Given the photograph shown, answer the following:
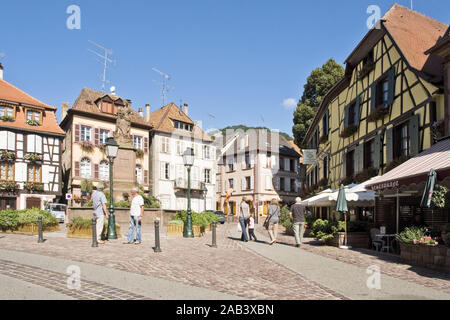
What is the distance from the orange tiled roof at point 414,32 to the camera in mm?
15711

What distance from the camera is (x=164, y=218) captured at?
24.5 meters

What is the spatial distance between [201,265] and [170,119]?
37673 mm

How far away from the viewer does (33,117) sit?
35906 millimetres

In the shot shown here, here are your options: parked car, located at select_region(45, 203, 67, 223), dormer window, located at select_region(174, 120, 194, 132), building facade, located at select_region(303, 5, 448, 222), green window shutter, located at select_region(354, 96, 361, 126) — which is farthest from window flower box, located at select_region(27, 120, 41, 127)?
green window shutter, located at select_region(354, 96, 361, 126)

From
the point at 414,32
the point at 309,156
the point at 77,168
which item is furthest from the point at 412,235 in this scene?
the point at 77,168

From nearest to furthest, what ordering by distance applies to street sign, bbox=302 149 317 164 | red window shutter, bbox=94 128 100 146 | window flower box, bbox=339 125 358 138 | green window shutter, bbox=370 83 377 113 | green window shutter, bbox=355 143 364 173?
1. green window shutter, bbox=370 83 377 113
2. green window shutter, bbox=355 143 364 173
3. window flower box, bbox=339 125 358 138
4. street sign, bbox=302 149 317 164
5. red window shutter, bbox=94 128 100 146

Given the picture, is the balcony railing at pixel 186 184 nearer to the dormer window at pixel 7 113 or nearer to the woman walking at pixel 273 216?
the dormer window at pixel 7 113

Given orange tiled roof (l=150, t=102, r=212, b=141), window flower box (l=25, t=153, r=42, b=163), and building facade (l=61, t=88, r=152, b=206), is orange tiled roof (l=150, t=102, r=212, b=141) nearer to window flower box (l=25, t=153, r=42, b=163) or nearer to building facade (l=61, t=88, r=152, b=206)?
building facade (l=61, t=88, r=152, b=206)

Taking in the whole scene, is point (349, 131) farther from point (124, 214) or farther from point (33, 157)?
point (33, 157)

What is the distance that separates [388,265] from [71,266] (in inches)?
274

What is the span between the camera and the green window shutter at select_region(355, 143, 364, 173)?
1958 centimetres

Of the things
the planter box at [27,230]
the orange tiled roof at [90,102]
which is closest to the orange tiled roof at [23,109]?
the orange tiled roof at [90,102]

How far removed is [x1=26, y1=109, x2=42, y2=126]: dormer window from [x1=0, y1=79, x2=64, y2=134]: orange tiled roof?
11.3 inches

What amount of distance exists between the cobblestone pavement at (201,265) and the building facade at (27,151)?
22.4m
